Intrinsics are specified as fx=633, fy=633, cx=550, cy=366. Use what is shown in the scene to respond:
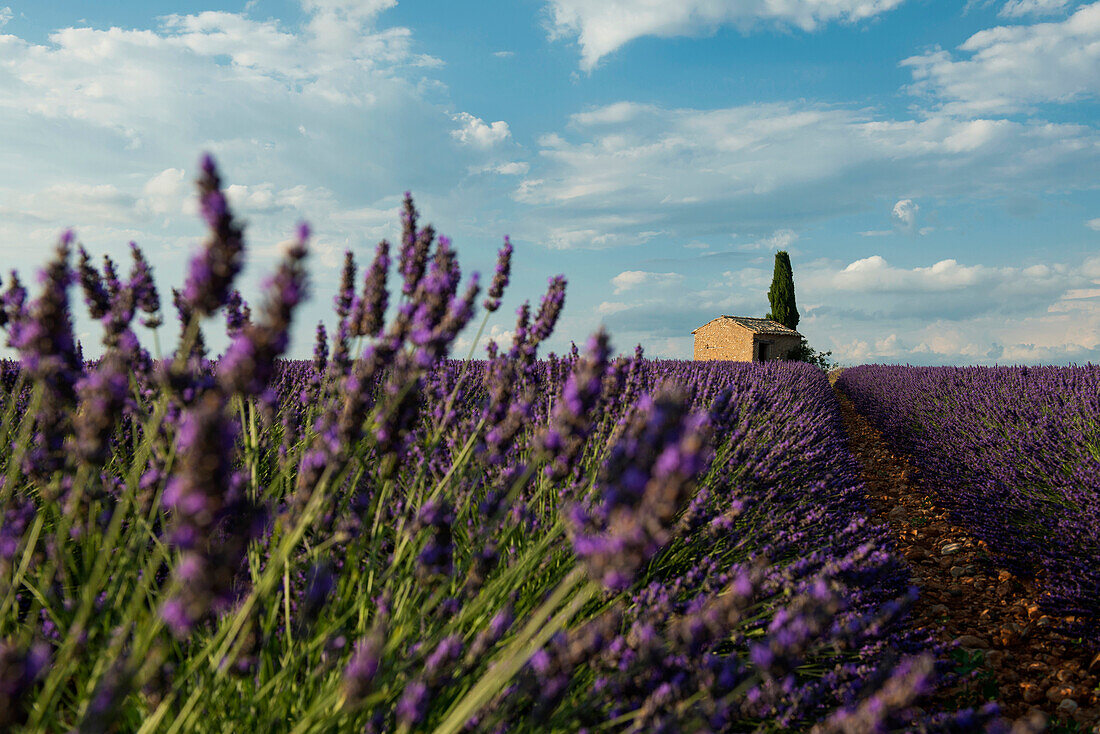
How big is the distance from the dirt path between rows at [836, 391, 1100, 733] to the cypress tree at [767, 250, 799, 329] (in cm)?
3486

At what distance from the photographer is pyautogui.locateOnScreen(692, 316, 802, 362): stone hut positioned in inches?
1222

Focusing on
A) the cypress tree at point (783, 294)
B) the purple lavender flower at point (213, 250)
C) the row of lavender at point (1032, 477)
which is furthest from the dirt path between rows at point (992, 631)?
the cypress tree at point (783, 294)

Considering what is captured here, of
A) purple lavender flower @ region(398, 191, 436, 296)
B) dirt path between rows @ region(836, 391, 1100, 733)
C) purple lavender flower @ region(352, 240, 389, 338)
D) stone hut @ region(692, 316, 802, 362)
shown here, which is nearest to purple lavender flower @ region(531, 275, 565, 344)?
purple lavender flower @ region(398, 191, 436, 296)

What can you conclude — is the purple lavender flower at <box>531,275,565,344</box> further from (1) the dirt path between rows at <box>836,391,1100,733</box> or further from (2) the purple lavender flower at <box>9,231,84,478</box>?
(1) the dirt path between rows at <box>836,391,1100,733</box>

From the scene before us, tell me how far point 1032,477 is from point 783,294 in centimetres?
3664

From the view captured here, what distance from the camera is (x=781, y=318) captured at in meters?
39.5

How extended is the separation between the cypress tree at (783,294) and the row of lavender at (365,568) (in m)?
39.0

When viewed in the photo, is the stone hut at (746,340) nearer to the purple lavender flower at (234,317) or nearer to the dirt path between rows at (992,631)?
the dirt path between rows at (992,631)

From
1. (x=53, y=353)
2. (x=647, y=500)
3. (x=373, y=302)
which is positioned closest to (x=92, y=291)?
(x=53, y=353)

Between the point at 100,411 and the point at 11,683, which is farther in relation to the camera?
the point at 100,411

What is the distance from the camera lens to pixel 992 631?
3.89 metres

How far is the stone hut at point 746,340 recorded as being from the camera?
31.0 meters

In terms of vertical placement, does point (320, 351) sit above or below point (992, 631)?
above

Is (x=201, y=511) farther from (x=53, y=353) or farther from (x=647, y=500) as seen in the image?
(x=53, y=353)
